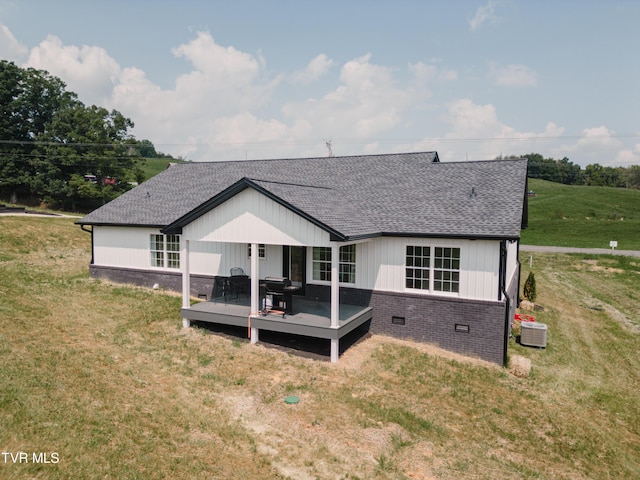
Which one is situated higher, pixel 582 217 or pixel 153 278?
pixel 582 217

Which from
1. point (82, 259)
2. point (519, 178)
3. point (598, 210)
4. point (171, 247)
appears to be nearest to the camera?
point (519, 178)

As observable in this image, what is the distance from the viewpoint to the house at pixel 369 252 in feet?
41.3

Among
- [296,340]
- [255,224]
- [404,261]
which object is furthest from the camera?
[404,261]

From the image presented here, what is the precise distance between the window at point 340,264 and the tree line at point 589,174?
357 feet

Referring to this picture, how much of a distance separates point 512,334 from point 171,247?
1384cm

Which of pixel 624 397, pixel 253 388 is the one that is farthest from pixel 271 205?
pixel 624 397

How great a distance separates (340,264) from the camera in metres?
15.0

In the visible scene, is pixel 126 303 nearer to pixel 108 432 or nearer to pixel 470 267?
pixel 108 432

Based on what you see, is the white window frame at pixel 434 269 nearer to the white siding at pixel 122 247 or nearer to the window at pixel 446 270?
the window at pixel 446 270

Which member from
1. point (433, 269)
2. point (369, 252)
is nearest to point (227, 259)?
point (369, 252)

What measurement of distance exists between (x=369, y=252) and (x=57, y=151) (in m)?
48.7

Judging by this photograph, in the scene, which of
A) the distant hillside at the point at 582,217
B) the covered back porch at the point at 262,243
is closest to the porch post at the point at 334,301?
the covered back porch at the point at 262,243

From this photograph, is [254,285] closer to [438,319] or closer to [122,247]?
[438,319]

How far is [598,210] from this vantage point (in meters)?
67.8
